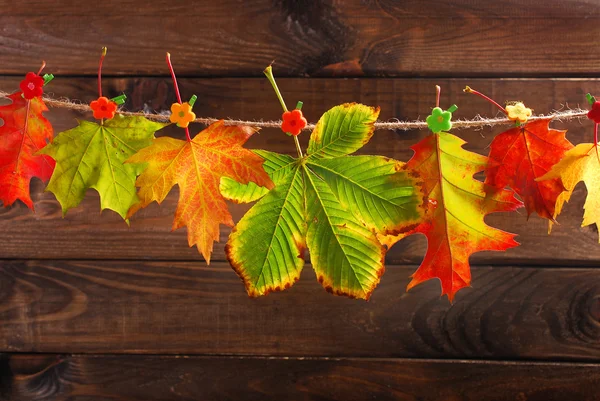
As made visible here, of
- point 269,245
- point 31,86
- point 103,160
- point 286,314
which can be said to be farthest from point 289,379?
point 31,86

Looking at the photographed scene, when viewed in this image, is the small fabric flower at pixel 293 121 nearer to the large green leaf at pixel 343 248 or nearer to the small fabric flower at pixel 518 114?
the large green leaf at pixel 343 248

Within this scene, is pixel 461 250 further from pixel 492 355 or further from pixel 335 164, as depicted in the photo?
pixel 492 355

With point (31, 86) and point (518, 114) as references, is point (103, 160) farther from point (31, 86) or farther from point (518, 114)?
point (518, 114)

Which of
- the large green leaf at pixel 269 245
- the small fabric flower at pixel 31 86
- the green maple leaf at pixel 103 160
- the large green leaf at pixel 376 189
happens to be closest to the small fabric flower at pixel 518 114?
the large green leaf at pixel 376 189

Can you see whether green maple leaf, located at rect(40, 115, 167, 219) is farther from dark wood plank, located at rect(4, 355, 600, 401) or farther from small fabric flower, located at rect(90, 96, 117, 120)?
dark wood plank, located at rect(4, 355, 600, 401)

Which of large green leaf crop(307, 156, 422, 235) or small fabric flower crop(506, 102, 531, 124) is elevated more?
small fabric flower crop(506, 102, 531, 124)

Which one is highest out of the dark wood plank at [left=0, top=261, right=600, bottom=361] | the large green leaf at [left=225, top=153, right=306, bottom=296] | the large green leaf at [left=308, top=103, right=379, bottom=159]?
the large green leaf at [left=308, top=103, right=379, bottom=159]

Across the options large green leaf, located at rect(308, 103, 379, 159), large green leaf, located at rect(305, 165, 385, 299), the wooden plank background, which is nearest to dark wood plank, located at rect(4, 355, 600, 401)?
the wooden plank background
